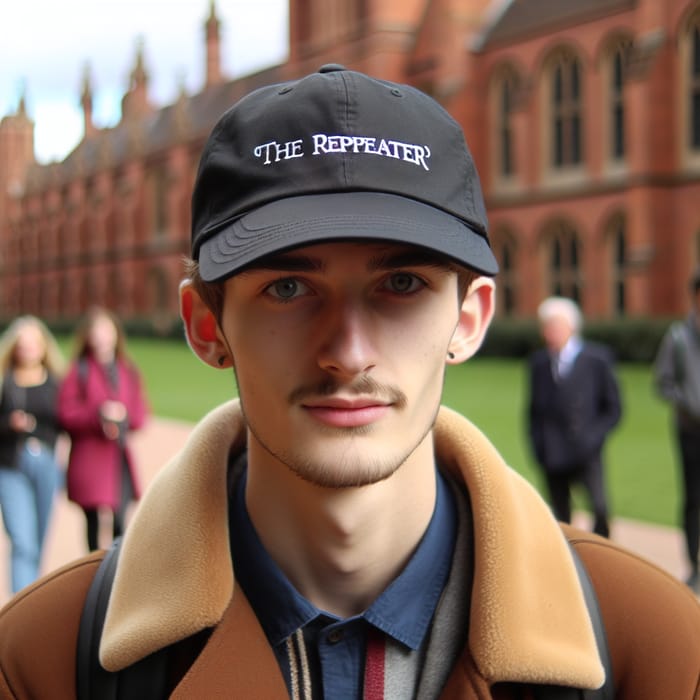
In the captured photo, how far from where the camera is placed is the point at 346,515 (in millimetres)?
1530

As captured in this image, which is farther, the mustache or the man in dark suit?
the man in dark suit

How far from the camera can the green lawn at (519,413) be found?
9.23m

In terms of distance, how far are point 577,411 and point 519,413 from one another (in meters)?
8.04

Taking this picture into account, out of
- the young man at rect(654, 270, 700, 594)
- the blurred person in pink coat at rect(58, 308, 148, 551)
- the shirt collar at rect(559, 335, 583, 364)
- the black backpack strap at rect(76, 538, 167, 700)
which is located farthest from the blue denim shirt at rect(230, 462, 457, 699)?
the shirt collar at rect(559, 335, 583, 364)

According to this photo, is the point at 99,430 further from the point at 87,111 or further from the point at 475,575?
the point at 87,111

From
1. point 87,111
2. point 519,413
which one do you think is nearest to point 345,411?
point 519,413

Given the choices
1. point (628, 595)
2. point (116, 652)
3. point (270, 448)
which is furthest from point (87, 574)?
point (628, 595)

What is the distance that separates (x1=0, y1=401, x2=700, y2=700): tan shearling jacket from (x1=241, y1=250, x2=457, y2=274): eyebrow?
41cm

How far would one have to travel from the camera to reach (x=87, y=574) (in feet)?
5.36

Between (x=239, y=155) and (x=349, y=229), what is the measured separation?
229 mm

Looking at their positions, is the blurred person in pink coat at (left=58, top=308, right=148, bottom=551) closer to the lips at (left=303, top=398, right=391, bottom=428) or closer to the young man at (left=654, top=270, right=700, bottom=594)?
the young man at (left=654, top=270, right=700, bottom=594)

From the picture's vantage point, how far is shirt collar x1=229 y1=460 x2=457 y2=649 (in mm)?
1498

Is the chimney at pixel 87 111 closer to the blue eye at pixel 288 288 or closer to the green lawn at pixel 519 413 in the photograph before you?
the green lawn at pixel 519 413

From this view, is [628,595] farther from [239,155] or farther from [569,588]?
[239,155]
